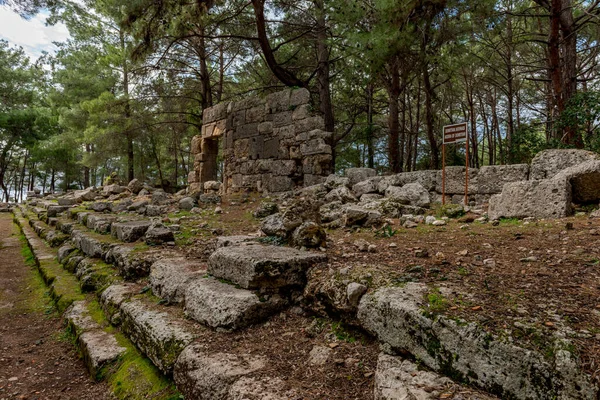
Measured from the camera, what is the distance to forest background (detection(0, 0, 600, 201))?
7105mm

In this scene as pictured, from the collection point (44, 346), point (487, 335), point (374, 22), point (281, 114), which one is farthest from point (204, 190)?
point (487, 335)

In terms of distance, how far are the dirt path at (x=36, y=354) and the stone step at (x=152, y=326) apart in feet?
1.11

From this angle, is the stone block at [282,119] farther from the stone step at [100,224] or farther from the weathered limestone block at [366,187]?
the stone step at [100,224]

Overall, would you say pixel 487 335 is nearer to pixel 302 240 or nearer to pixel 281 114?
pixel 302 240

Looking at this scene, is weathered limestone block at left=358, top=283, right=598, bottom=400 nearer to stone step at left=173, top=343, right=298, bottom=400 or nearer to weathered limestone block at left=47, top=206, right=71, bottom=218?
stone step at left=173, top=343, right=298, bottom=400

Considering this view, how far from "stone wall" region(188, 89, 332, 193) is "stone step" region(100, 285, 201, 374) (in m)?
5.15

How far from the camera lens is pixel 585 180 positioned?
367 cm

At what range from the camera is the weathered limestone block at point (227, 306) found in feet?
6.77

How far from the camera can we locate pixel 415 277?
6.41 ft

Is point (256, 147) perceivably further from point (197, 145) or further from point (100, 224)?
point (100, 224)

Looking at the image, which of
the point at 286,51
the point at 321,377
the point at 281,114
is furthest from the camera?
the point at 286,51

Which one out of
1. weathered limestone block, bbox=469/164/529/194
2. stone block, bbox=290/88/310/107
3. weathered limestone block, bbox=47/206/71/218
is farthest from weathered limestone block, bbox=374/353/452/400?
weathered limestone block, bbox=47/206/71/218

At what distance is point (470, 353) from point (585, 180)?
345 centimetres

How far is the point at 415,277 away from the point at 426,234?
145 cm
